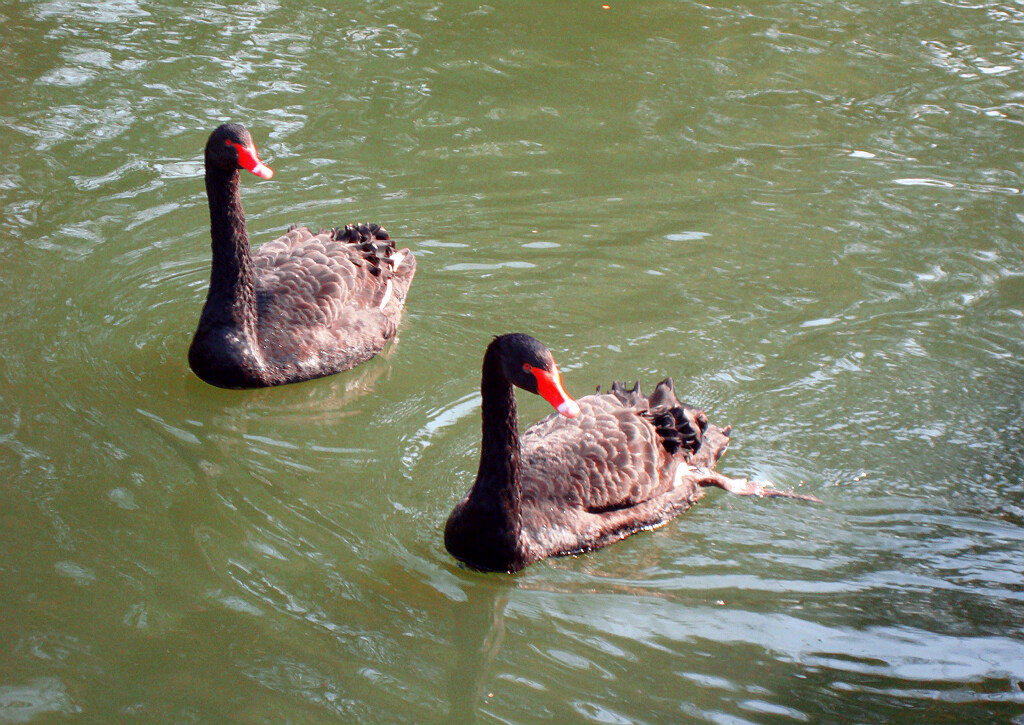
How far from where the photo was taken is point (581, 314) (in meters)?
7.31

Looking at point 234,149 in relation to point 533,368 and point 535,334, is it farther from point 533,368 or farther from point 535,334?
point 533,368

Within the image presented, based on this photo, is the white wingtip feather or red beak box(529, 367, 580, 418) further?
the white wingtip feather

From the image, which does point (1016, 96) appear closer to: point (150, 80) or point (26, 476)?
point (150, 80)

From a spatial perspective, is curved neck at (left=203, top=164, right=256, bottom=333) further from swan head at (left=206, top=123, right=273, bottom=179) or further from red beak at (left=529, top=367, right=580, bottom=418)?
red beak at (left=529, top=367, right=580, bottom=418)

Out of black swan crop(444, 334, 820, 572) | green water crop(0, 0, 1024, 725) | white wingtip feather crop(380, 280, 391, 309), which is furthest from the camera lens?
white wingtip feather crop(380, 280, 391, 309)

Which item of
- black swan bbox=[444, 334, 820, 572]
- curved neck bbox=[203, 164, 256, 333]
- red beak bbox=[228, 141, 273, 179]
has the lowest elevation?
black swan bbox=[444, 334, 820, 572]

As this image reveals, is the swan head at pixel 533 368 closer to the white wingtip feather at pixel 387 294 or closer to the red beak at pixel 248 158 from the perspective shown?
the red beak at pixel 248 158

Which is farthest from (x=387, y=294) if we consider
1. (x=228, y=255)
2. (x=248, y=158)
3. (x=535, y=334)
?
(x=248, y=158)

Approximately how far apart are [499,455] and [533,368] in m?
0.48

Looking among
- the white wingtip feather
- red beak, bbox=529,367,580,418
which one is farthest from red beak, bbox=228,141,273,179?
red beak, bbox=529,367,580,418

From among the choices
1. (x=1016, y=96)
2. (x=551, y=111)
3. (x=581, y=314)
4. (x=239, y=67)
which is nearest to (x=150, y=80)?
(x=239, y=67)

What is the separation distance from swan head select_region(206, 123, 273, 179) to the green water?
1.28 meters

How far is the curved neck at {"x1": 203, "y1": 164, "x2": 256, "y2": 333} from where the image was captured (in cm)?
645

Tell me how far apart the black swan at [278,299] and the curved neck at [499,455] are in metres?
1.98
